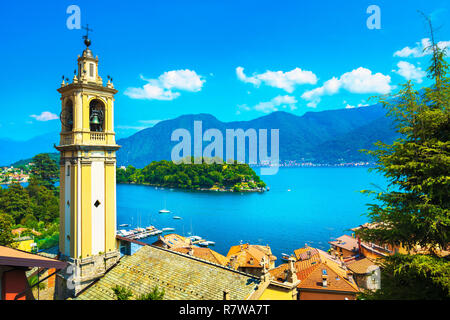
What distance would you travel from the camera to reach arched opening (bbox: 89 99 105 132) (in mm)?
13033

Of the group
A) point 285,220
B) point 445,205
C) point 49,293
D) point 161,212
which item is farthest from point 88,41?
point 161,212

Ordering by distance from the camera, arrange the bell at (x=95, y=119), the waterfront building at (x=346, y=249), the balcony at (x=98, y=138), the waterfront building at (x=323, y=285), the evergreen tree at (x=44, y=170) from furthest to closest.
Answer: the evergreen tree at (x=44, y=170) < the waterfront building at (x=346, y=249) < the waterfront building at (x=323, y=285) < the bell at (x=95, y=119) < the balcony at (x=98, y=138)

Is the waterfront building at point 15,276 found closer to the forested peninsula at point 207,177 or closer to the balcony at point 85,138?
the balcony at point 85,138

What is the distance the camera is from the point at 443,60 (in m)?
7.37

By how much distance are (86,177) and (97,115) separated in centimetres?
298

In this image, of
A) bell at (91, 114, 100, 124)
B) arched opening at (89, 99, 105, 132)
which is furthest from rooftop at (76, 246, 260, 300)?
bell at (91, 114, 100, 124)

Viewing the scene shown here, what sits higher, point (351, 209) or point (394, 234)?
point (394, 234)

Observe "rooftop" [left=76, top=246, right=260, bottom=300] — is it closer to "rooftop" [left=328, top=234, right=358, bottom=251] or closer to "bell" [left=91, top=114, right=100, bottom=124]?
"bell" [left=91, top=114, right=100, bottom=124]

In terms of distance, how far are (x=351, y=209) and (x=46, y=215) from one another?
7260cm

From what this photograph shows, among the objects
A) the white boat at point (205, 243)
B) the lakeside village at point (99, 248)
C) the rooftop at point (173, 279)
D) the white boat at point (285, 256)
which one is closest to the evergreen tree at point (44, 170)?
the white boat at point (205, 243)

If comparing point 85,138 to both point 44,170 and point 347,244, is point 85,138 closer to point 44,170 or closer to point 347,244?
point 347,244

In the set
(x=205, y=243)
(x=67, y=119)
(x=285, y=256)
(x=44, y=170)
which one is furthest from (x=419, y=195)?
(x=44, y=170)

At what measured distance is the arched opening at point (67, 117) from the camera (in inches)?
510
